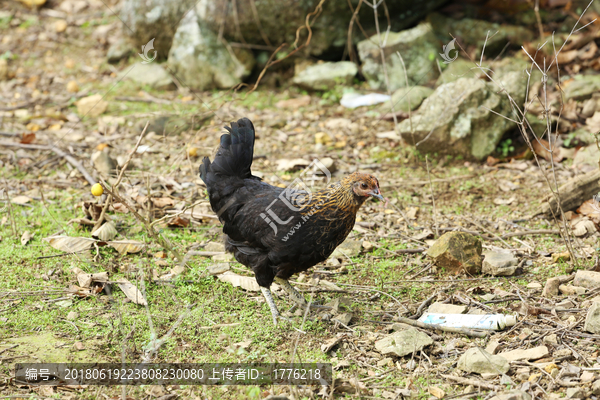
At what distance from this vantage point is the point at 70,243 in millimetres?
4734

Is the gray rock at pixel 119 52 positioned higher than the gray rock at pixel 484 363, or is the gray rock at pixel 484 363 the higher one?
the gray rock at pixel 119 52

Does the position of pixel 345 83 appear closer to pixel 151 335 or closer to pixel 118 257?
pixel 118 257

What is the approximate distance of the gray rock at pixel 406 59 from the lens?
782 cm

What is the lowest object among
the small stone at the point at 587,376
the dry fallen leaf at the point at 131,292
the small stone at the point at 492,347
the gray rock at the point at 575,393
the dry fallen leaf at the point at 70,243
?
the dry fallen leaf at the point at 131,292

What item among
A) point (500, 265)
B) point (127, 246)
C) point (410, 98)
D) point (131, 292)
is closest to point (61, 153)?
point (127, 246)

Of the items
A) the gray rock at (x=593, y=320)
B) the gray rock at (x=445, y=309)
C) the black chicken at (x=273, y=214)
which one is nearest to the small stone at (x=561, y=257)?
the gray rock at (x=593, y=320)

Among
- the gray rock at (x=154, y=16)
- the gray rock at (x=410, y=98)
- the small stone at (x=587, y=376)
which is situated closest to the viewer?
the small stone at (x=587, y=376)

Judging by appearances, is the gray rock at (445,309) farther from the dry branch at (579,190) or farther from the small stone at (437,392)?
the dry branch at (579,190)

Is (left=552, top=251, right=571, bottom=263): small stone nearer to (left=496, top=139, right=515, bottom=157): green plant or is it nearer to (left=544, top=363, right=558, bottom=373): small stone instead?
(left=544, top=363, right=558, bottom=373): small stone

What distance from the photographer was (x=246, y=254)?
419 cm

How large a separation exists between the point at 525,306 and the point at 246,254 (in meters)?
2.17

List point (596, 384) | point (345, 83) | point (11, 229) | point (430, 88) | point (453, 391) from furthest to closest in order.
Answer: point (345, 83) < point (430, 88) < point (11, 229) < point (453, 391) < point (596, 384)

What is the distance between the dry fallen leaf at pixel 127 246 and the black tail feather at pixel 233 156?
0.98 meters

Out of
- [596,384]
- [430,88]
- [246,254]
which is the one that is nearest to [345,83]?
[430,88]
